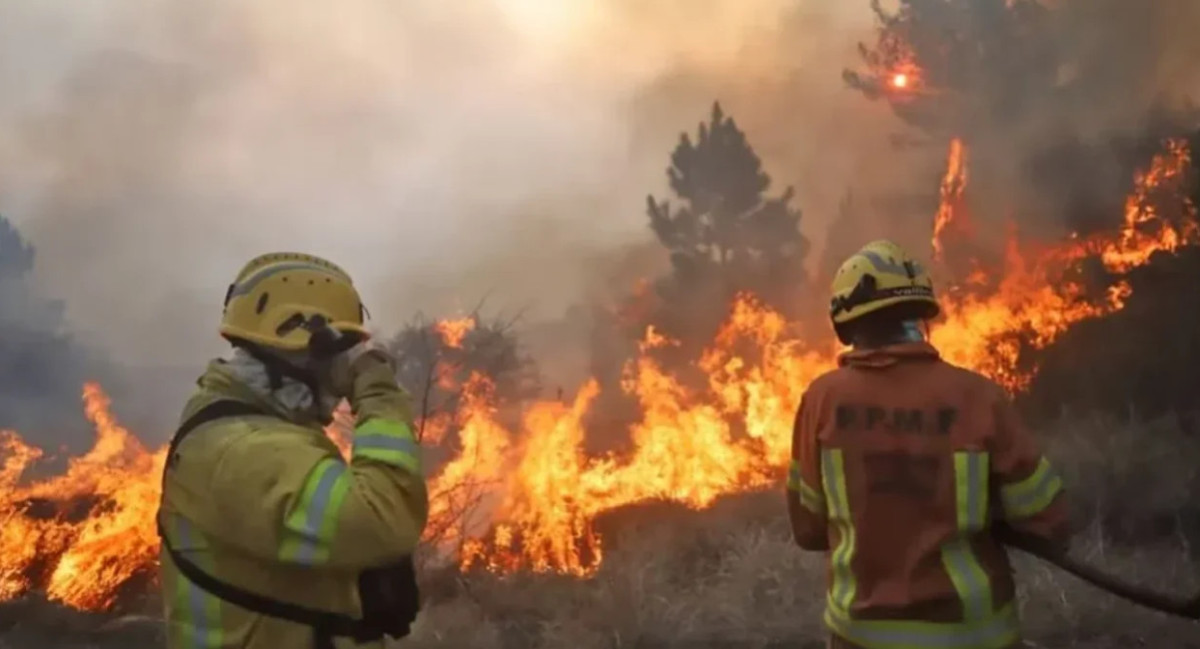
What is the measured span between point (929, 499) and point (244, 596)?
5.41 ft

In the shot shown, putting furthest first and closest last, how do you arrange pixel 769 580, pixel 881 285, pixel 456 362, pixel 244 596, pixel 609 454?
pixel 609 454 → pixel 456 362 → pixel 769 580 → pixel 881 285 → pixel 244 596

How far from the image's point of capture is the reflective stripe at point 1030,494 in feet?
7.81

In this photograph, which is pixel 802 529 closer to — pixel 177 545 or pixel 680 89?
pixel 177 545

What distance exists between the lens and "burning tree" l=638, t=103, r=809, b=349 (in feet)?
38.7

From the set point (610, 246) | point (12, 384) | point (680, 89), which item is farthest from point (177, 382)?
point (680, 89)

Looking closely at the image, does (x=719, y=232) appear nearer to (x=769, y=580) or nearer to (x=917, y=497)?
(x=769, y=580)

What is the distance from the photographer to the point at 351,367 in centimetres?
222

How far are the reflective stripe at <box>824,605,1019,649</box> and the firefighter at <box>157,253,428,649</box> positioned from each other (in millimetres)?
1190

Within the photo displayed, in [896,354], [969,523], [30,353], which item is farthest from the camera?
[30,353]

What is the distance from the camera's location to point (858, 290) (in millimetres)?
2662

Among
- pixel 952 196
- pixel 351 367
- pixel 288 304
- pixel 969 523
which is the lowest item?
pixel 969 523

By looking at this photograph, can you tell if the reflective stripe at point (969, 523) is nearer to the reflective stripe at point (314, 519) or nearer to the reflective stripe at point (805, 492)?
the reflective stripe at point (805, 492)

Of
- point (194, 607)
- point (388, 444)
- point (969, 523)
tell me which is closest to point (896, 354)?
point (969, 523)

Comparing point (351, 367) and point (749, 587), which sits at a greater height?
point (351, 367)
